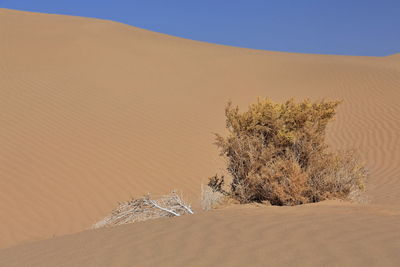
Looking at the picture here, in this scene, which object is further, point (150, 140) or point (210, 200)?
point (150, 140)

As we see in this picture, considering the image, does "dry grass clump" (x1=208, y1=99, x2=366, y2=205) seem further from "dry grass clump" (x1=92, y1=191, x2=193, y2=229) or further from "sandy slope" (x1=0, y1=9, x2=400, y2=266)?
"dry grass clump" (x1=92, y1=191, x2=193, y2=229)

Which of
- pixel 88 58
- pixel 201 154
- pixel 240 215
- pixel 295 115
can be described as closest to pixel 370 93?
pixel 201 154

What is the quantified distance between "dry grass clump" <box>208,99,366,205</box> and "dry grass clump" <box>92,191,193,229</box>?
86 cm

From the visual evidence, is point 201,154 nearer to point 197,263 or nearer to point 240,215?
point 240,215

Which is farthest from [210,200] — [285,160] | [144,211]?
[285,160]

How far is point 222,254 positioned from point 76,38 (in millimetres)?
23041

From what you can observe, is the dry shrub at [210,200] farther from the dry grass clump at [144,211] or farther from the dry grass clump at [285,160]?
the dry grass clump at [144,211]

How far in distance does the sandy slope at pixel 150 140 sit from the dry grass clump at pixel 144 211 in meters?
1.04

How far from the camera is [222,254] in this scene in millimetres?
3990

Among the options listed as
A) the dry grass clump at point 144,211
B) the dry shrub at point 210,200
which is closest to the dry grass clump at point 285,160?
the dry shrub at point 210,200

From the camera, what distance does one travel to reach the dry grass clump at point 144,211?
6.49 meters

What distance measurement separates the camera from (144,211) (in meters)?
6.57

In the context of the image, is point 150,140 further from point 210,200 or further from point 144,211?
point 144,211

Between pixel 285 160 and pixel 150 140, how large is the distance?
284 inches
